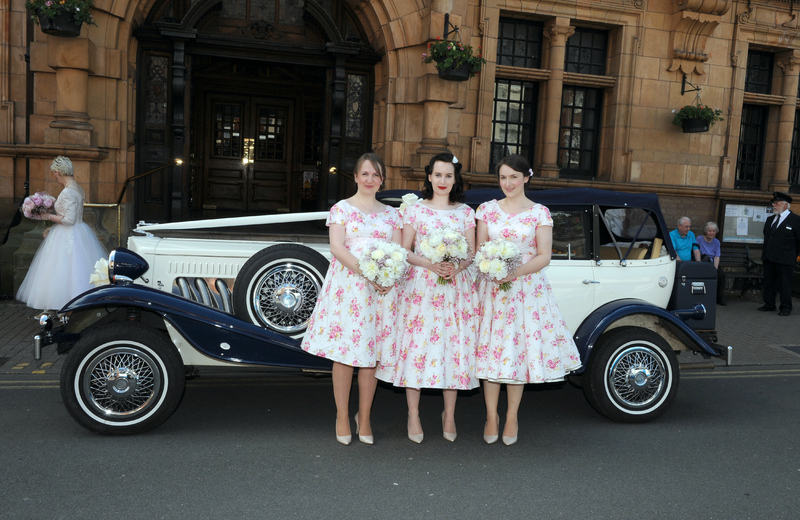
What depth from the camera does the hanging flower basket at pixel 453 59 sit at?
35.4 ft

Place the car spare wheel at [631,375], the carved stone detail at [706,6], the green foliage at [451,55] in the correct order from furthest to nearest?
the carved stone detail at [706,6] → the green foliage at [451,55] → the car spare wheel at [631,375]

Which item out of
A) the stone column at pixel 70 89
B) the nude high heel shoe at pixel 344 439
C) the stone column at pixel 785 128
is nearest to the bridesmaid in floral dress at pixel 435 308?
the nude high heel shoe at pixel 344 439

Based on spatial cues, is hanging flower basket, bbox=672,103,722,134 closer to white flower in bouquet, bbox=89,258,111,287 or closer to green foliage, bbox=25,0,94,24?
green foliage, bbox=25,0,94,24

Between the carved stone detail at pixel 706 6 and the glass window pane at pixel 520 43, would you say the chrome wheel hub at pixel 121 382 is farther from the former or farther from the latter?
the carved stone detail at pixel 706 6

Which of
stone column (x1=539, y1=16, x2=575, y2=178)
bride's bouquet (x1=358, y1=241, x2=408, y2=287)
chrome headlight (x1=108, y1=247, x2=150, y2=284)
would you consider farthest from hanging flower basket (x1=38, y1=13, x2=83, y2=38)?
stone column (x1=539, y1=16, x2=575, y2=178)

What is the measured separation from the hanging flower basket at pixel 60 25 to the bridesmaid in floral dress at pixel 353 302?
6.83 meters

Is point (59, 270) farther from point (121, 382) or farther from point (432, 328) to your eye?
point (432, 328)

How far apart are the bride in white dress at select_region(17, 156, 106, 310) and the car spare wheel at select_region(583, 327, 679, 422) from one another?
5865 mm

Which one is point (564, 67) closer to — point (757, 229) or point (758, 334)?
point (757, 229)

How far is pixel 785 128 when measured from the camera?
14195mm

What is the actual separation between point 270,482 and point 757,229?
12968mm

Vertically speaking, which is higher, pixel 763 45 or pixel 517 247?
pixel 763 45

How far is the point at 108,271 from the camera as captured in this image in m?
4.89

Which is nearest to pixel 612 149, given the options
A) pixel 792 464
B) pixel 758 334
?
pixel 758 334
